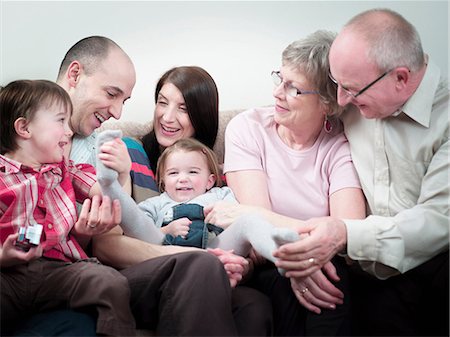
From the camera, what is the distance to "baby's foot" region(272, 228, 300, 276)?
1.71m

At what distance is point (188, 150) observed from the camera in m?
2.28

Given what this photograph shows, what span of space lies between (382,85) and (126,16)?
55.4 inches

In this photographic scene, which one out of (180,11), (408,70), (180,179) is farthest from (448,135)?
(180,11)

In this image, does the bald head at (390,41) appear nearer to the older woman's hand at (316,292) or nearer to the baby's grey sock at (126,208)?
the older woman's hand at (316,292)

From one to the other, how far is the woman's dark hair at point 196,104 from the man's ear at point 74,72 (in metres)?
0.34

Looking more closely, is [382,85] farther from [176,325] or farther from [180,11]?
[180,11]

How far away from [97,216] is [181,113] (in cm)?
74

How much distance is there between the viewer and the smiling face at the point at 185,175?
223cm

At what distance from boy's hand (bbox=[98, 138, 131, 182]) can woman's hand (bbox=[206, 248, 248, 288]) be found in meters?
0.35

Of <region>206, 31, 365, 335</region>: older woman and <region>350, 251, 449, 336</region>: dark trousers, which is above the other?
<region>206, 31, 365, 335</region>: older woman

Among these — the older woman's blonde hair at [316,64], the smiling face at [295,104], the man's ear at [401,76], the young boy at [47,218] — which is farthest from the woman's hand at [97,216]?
the man's ear at [401,76]

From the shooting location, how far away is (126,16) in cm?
294

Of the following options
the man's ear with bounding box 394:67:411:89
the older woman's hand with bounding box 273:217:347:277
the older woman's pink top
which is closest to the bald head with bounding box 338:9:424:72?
the man's ear with bounding box 394:67:411:89

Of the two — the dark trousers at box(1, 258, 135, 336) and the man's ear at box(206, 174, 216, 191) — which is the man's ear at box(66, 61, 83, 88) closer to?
the man's ear at box(206, 174, 216, 191)
